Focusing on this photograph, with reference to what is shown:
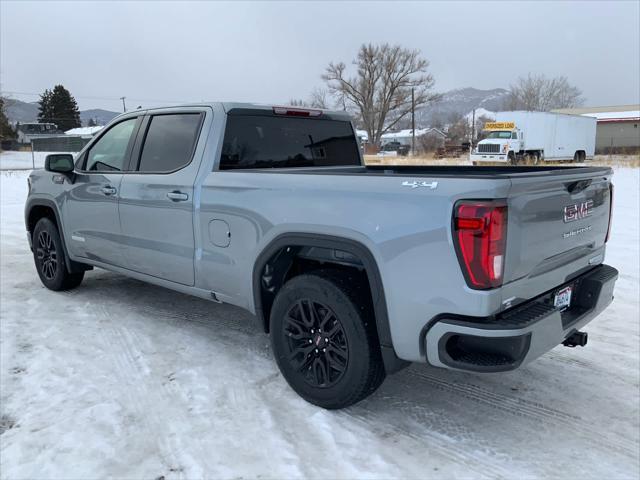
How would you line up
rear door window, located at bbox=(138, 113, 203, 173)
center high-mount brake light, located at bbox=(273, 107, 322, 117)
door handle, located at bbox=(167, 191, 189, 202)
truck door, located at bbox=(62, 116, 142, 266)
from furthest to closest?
truck door, located at bbox=(62, 116, 142, 266) < center high-mount brake light, located at bbox=(273, 107, 322, 117) < rear door window, located at bbox=(138, 113, 203, 173) < door handle, located at bbox=(167, 191, 189, 202)

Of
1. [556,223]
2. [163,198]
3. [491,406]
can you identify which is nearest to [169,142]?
[163,198]

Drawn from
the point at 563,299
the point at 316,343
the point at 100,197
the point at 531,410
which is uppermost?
the point at 100,197

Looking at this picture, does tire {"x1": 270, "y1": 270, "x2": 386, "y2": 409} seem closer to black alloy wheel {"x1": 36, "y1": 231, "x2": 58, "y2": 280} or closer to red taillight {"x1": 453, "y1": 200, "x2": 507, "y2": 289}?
red taillight {"x1": 453, "y1": 200, "x2": 507, "y2": 289}

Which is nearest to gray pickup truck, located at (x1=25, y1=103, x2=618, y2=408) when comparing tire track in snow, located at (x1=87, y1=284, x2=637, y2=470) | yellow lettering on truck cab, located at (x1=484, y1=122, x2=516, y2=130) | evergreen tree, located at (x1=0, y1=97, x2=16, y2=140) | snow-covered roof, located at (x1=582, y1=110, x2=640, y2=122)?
tire track in snow, located at (x1=87, y1=284, x2=637, y2=470)

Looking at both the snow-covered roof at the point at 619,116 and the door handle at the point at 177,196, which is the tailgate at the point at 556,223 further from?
the snow-covered roof at the point at 619,116

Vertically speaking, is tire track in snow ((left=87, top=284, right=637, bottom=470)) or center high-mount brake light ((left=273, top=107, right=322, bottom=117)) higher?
center high-mount brake light ((left=273, top=107, right=322, bottom=117))

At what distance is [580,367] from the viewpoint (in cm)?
387

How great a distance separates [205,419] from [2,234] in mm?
7553

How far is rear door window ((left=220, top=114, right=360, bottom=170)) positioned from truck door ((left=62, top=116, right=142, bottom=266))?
1.15m

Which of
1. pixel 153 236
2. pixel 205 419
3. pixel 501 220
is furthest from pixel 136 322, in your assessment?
pixel 501 220

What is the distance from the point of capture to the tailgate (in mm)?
2543

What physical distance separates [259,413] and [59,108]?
8979cm

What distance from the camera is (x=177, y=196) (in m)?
3.93

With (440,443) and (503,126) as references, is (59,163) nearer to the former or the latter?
(440,443)
